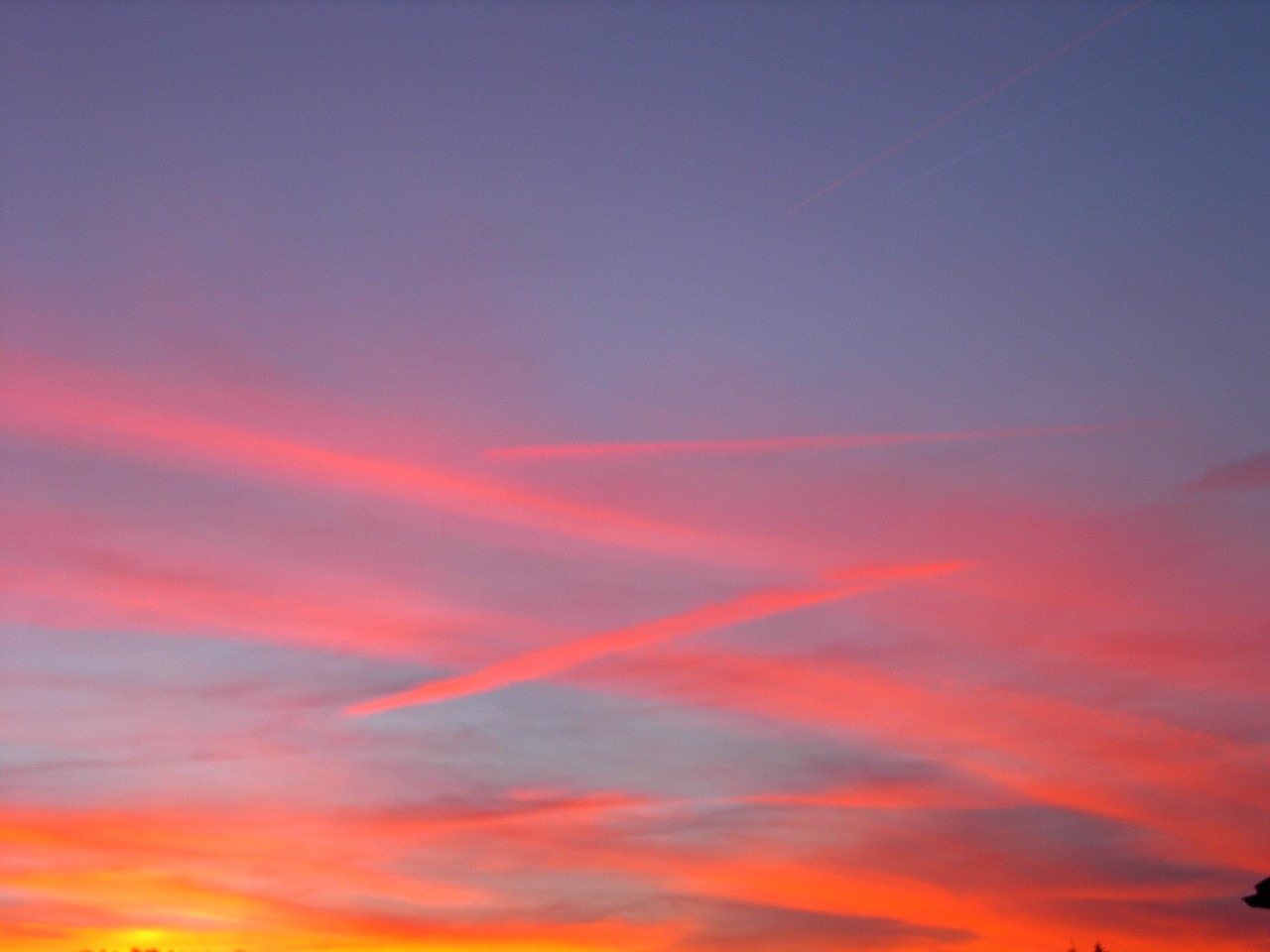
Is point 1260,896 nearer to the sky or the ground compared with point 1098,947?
nearer to the sky

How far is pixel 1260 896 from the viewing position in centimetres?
4119

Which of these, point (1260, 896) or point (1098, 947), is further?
point (1098, 947)

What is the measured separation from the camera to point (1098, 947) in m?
81.1

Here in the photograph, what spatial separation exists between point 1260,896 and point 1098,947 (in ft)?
164
